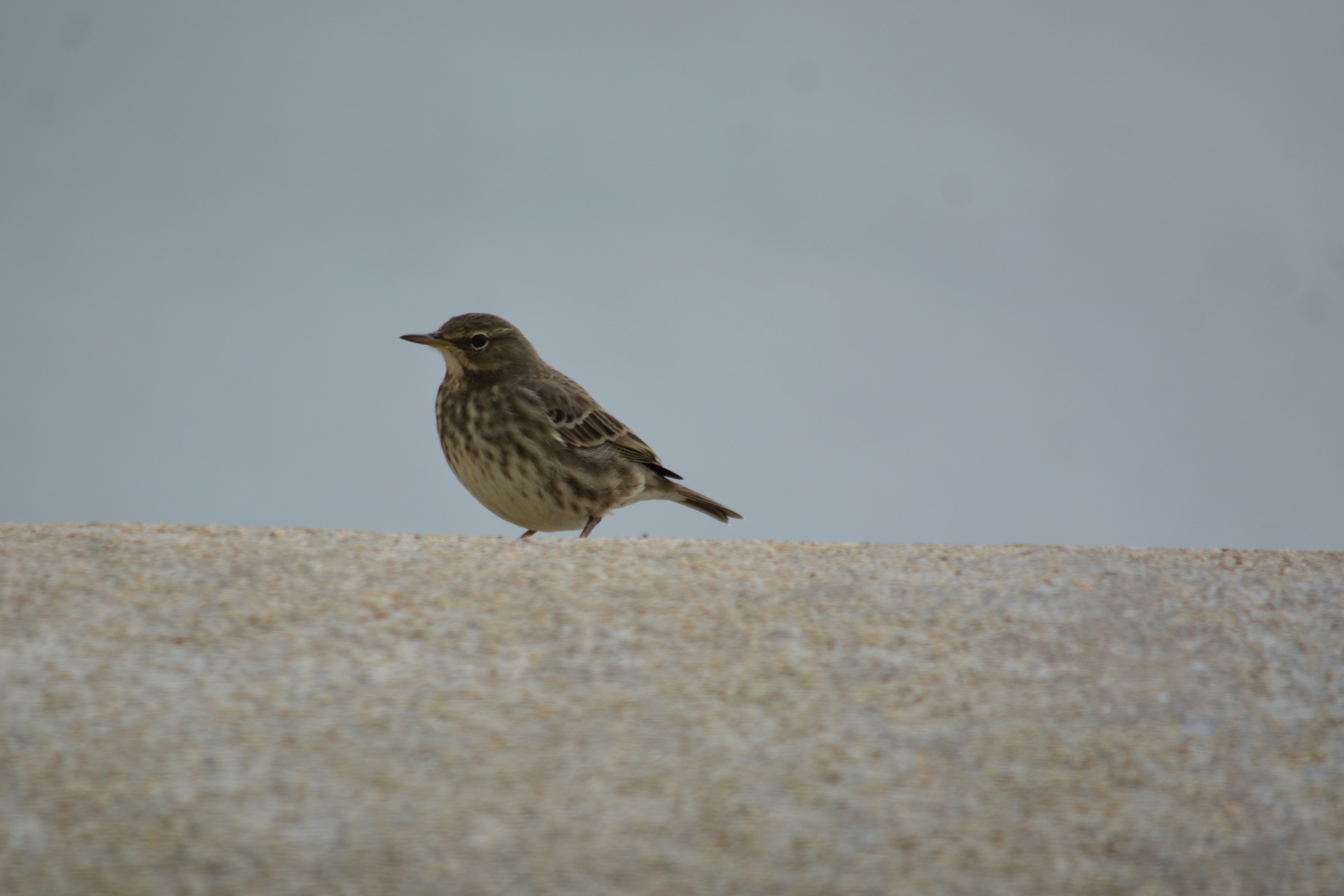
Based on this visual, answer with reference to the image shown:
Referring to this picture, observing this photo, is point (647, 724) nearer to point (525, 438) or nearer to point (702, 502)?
point (525, 438)

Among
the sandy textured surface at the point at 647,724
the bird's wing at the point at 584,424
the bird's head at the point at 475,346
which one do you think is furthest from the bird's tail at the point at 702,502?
the sandy textured surface at the point at 647,724

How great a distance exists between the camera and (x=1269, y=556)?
5059 mm

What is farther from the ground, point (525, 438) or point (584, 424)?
point (584, 424)

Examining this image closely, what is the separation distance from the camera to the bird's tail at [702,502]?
7.20 m

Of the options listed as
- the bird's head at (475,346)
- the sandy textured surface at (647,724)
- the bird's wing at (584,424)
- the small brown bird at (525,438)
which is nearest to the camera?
the sandy textured surface at (647,724)

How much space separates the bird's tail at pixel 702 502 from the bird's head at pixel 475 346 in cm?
118

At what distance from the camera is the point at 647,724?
332cm

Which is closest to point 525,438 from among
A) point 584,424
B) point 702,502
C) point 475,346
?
point 584,424

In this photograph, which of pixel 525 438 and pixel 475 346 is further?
pixel 475 346

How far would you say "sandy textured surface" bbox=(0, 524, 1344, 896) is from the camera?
2.84 meters

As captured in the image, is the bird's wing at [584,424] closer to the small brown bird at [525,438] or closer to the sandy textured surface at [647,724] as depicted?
the small brown bird at [525,438]

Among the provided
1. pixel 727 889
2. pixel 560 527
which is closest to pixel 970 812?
pixel 727 889

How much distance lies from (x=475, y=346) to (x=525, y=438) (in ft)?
2.44

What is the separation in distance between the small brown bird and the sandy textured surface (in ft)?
5.91
